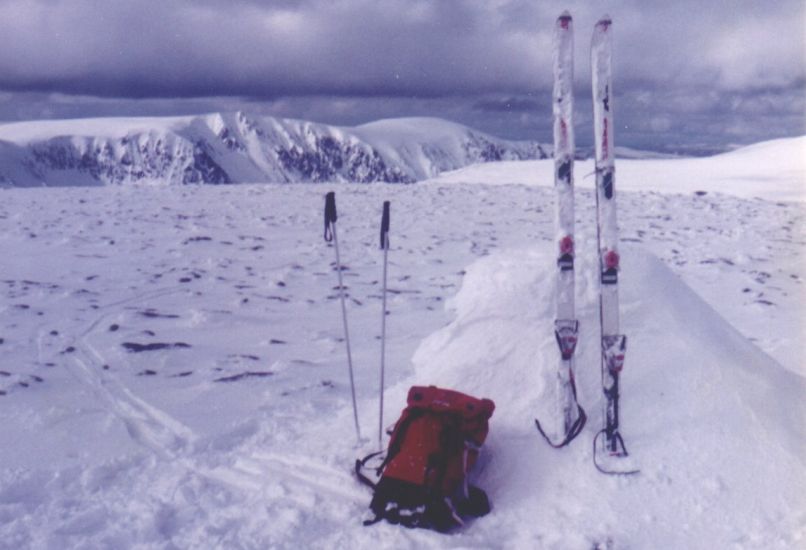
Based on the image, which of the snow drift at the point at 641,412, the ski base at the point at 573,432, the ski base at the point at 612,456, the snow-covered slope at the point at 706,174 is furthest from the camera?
the snow-covered slope at the point at 706,174

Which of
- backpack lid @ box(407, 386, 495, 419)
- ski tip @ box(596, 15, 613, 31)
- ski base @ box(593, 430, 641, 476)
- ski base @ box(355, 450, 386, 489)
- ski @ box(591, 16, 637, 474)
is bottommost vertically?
ski base @ box(355, 450, 386, 489)

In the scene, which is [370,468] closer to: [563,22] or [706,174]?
[563,22]

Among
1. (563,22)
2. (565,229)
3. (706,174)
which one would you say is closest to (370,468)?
(565,229)

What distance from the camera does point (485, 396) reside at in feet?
17.2

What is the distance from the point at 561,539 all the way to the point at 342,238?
33.7 ft

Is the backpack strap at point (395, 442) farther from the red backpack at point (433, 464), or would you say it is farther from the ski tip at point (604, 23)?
the ski tip at point (604, 23)

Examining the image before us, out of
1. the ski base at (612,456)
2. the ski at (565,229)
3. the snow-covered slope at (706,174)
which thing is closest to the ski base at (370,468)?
the ski at (565,229)

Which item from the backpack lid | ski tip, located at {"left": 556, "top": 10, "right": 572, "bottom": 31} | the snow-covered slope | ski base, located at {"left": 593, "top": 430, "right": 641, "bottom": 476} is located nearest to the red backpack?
the backpack lid

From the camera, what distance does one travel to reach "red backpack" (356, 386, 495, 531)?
419cm

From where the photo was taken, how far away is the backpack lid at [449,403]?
15.1ft

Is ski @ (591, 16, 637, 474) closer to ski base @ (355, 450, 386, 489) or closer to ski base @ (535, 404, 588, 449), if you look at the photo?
ski base @ (535, 404, 588, 449)

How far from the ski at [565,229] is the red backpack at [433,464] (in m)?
0.53

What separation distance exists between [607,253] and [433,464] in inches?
68.0

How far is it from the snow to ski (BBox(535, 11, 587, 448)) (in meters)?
0.18
